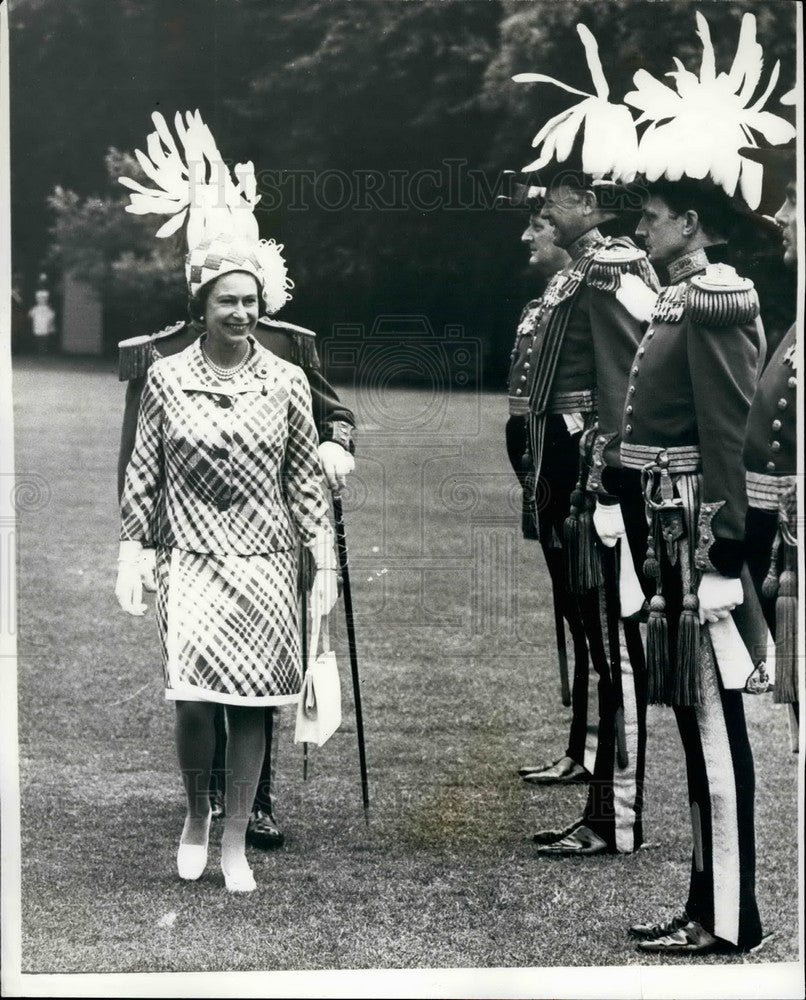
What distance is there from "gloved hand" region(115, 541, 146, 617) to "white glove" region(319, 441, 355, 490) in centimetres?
65

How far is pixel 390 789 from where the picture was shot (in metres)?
6.61

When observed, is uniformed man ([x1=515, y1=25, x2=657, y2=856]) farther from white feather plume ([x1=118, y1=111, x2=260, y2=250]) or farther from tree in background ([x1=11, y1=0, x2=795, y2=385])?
white feather plume ([x1=118, y1=111, x2=260, y2=250])

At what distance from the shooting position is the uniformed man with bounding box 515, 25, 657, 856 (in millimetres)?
6375

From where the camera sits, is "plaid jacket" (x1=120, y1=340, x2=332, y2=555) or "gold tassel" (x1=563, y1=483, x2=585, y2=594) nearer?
"plaid jacket" (x1=120, y1=340, x2=332, y2=555)

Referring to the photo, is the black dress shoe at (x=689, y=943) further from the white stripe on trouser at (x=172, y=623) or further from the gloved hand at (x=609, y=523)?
the white stripe on trouser at (x=172, y=623)

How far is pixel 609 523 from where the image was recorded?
21.4 feet

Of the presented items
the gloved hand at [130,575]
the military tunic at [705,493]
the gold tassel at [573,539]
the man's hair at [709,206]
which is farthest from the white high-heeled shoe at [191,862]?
the man's hair at [709,206]

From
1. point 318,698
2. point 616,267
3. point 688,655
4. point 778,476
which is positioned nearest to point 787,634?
point 688,655

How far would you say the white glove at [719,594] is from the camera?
20.8 ft

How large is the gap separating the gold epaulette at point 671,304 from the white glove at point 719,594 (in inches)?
32.5

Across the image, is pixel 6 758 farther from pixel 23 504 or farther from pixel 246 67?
pixel 246 67

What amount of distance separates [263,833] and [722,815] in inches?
59.1

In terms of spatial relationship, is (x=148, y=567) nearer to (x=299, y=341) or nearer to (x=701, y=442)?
(x=299, y=341)

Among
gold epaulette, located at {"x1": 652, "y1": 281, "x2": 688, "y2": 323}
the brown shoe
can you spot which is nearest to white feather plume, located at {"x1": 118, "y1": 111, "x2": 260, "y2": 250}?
gold epaulette, located at {"x1": 652, "y1": 281, "x2": 688, "y2": 323}
